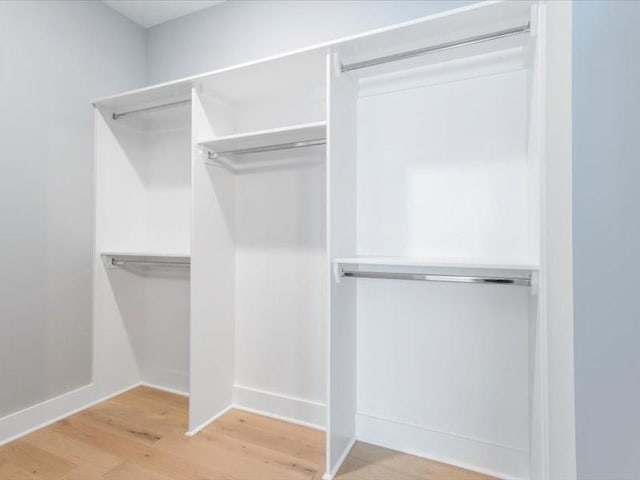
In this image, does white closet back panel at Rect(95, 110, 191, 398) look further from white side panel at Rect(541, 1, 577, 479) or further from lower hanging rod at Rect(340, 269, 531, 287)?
white side panel at Rect(541, 1, 577, 479)

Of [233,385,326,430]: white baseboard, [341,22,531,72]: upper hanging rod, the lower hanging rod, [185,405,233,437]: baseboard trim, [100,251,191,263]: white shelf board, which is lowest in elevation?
[185,405,233,437]: baseboard trim

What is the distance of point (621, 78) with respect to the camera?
1.01 m

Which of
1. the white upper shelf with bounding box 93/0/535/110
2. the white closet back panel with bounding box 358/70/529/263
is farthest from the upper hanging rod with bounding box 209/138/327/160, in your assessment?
the white upper shelf with bounding box 93/0/535/110

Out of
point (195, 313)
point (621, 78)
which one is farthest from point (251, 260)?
point (621, 78)

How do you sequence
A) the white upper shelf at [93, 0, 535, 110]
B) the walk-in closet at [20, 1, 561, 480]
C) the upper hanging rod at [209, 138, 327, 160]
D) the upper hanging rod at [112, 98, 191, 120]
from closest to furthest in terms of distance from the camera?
the white upper shelf at [93, 0, 535, 110]
the walk-in closet at [20, 1, 561, 480]
the upper hanging rod at [209, 138, 327, 160]
the upper hanging rod at [112, 98, 191, 120]

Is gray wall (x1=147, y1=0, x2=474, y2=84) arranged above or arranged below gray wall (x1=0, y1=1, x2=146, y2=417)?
above

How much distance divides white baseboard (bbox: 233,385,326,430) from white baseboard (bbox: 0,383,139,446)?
0.93 meters

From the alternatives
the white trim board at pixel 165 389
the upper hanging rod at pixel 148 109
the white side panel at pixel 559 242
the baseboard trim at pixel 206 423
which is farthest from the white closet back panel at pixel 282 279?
the white side panel at pixel 559 242

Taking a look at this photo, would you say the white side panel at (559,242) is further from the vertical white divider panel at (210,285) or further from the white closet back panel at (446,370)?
the vertical white divider panel at (210,285)

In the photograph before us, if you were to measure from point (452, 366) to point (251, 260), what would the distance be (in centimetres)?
130

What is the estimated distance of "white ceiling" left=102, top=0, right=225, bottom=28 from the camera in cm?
235

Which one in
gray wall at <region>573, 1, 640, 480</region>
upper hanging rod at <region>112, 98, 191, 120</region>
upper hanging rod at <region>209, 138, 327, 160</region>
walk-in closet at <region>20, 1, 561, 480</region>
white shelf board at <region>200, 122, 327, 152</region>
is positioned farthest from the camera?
upper hanging rod at <region>112, 98, 191, 120</region>

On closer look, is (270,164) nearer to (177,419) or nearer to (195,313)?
(195,313)

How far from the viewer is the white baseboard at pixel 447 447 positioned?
5.29 ft
